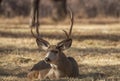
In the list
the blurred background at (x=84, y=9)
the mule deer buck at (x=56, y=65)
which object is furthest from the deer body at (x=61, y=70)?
the blurred background at (x=84, y=9)

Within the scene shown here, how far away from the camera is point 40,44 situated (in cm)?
1118

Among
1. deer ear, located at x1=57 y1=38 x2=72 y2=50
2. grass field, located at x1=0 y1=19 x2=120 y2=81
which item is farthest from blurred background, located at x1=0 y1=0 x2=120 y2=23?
deer ear, located at x1=57 y1=38 x2=72 y2=50

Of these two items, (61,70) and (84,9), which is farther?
(84,9)

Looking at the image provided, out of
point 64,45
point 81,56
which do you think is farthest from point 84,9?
point 64,45

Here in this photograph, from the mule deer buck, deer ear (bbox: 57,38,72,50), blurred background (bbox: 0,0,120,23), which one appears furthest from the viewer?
blurred background (bbox: 0,0,120,23)

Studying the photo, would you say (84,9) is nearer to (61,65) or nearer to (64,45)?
(64,45)

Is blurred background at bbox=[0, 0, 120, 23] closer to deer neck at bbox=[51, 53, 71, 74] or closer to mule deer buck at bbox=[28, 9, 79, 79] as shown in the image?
mule deer buck at bbox=[28, 9, 79, 79]

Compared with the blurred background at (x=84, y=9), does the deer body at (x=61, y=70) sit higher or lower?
higher

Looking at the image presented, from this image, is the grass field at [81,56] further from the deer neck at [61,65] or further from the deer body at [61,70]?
the deer neck at [61,65]

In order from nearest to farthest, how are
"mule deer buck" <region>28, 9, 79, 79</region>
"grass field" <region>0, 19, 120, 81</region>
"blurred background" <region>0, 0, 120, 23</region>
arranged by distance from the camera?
1. "mule deer buck" <region>28, 9, 79, 79</region>
2. "grass field" <region>0, 19, 120, 81</region>
3. "blurred background" <region>0, 0, 120, 23</region>

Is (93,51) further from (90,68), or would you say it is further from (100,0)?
(100,0)

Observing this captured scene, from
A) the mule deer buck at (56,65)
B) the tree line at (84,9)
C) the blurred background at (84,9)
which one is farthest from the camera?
the tree line at (84,9)

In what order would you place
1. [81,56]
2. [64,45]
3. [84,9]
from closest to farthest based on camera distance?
[64,45]
[81,56]
[84,9]

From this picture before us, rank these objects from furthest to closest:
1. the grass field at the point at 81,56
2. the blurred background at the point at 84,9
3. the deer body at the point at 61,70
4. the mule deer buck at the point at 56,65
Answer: the blurred background at the point at 84,9 → the grass field at the point at 81,56 → the deer body at the point at 61,70 → the mule deer buck at the point at 56,65
